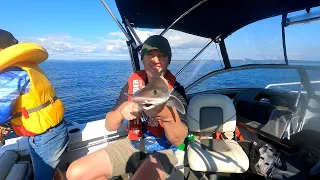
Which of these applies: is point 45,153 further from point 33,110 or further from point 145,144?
point 145,144

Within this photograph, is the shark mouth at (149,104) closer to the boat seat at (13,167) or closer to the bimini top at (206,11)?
the boat seat at (13,167)

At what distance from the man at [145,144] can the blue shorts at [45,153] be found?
1.32ft

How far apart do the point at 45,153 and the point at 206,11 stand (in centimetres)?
338

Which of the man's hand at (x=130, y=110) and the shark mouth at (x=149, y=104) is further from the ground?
the shark mouth at (x=149, y=104)

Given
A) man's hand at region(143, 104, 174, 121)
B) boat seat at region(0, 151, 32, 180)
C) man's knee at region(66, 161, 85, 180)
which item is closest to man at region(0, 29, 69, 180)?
boat seat at region(0, 151, 32, 180)

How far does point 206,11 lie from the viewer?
3650 mm

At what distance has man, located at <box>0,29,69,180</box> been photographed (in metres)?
2.11

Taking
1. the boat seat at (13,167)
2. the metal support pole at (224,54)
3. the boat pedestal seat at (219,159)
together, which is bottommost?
the boat pedestal seat at (219,159)

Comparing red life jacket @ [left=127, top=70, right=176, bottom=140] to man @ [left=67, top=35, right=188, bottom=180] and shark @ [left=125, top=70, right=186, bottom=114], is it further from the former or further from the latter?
shark @ [left=125, top=70, right=186, bottom=114]

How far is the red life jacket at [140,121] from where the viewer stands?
2.44 m

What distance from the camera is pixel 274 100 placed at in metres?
3.80

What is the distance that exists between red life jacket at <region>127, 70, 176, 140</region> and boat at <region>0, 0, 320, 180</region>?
0.75 m

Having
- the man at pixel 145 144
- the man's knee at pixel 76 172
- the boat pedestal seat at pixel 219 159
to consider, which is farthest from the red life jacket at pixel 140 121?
the boat pedestal seat at pixel 219 159

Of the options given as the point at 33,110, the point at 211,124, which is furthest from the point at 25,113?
the point at 211,124
